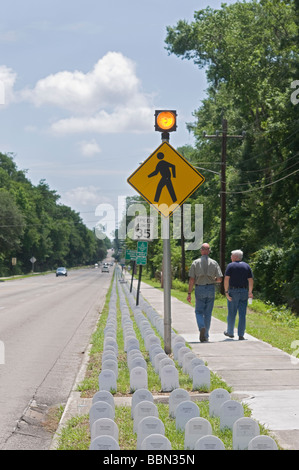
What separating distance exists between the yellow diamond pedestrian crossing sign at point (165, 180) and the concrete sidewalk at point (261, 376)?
8.70ft

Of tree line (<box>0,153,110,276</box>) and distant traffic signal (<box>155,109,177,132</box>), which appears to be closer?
distant traffic signal (<box>155,109,177,132</box>)

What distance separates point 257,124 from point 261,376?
36283 millimetres

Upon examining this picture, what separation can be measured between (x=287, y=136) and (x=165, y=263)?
2314 centimetres

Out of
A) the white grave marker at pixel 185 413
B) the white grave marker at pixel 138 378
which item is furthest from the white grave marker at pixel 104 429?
the white grave marker at pixel 138 378

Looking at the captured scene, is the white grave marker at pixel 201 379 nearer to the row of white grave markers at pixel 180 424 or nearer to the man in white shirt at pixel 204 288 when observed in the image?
the row of white grave markers at pixel 180 424

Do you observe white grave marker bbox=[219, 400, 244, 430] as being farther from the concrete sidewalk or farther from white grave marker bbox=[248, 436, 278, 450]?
white grave marker bbox=[248, 436, 278, 450]

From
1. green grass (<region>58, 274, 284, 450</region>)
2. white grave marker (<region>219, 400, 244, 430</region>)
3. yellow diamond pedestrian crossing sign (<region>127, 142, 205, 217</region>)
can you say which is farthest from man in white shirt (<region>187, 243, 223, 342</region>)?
white grave marker (<region>219, 400, 244, 430</region>)

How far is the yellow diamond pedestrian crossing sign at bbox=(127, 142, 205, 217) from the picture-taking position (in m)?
11.0

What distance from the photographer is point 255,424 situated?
575 cm

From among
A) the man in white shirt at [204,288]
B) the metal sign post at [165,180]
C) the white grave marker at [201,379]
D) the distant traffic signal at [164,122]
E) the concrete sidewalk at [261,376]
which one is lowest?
the concrete sidewalk at [261,376]

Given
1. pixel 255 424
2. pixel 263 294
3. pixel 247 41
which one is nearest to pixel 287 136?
pixel 263 294

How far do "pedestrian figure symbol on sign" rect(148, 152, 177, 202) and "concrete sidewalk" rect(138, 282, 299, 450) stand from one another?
2773mm

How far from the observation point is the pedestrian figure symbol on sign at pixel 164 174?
11.1m
